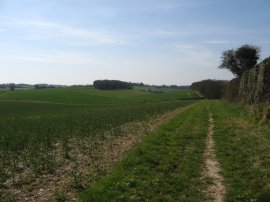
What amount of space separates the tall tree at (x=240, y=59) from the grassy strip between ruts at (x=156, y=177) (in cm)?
6113

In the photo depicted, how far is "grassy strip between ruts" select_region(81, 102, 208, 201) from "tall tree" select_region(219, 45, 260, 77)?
61131 mm

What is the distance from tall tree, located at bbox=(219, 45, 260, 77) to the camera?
248 ft

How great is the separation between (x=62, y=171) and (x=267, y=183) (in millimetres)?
6430

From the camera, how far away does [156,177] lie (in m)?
11.9

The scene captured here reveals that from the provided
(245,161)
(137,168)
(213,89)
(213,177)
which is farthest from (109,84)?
(213,177)

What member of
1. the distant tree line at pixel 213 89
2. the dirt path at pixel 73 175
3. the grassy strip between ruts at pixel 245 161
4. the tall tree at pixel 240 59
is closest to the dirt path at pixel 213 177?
the grassy strip between ruts at pixel 245 161

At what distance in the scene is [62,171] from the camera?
13516 mm

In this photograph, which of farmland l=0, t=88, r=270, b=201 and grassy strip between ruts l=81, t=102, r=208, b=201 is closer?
grassy strip between ruts l=81, t=102, r=208, b=201

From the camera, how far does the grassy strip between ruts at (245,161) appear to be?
33.4 feet

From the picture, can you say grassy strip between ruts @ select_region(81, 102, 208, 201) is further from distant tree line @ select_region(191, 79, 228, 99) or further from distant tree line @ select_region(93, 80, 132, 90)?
distant tree line @ select_region(93, 80, 132, 90)

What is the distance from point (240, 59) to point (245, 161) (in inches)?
2667

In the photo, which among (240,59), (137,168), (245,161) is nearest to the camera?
(137,168)

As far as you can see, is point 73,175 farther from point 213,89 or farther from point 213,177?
point 213,89

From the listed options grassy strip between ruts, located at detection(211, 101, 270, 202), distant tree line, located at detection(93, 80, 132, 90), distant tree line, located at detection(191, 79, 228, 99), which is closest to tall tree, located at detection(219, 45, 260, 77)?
distant tree line, located at detection(191, 79, 228, 99)
